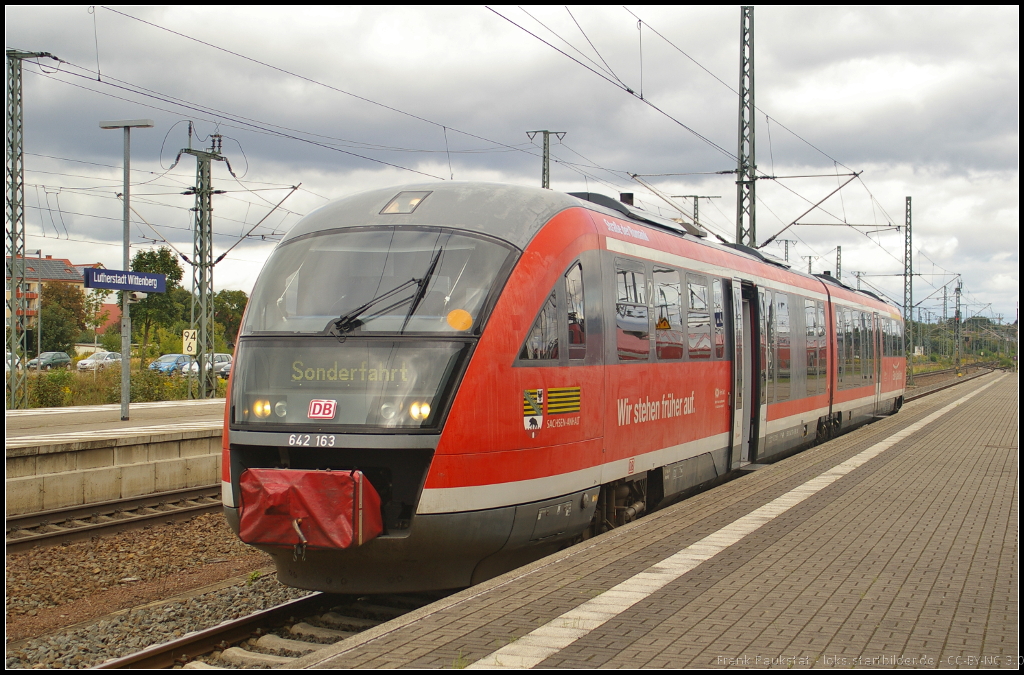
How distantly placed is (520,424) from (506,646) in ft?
7.90

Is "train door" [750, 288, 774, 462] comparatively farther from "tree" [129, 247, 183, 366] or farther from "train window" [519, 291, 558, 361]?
"tree" [129, 247, 183, 366]

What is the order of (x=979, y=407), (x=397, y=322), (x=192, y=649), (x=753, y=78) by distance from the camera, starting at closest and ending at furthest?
(x=192, y=649) → (x=397, y=322) → (x=753, y=78) → (x=979, y=407)

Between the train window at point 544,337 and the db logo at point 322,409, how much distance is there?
150cm

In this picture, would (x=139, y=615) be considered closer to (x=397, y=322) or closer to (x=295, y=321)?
Result: (x=295, y=321)

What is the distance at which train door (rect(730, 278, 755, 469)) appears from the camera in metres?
12.6

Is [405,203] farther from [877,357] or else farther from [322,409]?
[877,357]

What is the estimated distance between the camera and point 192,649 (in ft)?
21.9

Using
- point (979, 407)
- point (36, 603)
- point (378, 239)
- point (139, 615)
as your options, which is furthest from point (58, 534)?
point (979, 407)

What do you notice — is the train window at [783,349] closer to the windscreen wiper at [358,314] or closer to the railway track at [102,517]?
the railway track at [102,517]

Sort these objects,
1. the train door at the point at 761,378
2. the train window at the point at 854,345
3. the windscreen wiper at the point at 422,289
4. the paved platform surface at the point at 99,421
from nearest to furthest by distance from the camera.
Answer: the windscreen wiper at the point at 422,289 < the train door at the point at 761,378 < the paved platform surface at the point at 99,421 < the train window at the point at 854,345

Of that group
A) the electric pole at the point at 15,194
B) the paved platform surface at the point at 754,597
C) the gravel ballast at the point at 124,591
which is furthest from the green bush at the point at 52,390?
the paved platform surface at the point at 754,597

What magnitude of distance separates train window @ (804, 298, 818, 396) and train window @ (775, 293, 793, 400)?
135cm

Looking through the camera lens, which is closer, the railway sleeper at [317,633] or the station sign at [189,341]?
the railway sleeper at [317,633]

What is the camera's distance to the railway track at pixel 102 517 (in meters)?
11.0
